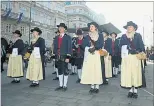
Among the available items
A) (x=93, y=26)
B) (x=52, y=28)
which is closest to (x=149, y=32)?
(x=52, y=28)

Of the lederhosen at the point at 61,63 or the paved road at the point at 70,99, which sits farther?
the lederhosen at the point at 61,63

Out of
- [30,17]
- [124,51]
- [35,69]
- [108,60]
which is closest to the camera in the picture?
[124,51]

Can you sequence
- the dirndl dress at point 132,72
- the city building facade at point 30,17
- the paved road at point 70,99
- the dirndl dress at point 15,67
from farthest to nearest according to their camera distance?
the city building facade at point 30,17 → the dirndl dress at point 15,67 → the dirndl dress at point 132,72 → the paved road at point 70,99

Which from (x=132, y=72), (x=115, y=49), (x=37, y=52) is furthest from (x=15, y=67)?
(x=115, y=49)

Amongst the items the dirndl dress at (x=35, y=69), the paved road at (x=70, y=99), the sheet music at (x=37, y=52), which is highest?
the sheet music at (x=37, y=52)

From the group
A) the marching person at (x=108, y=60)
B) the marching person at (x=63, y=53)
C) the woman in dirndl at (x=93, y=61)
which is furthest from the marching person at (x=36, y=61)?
the marching person at (x=108, y=60)

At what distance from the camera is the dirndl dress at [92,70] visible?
6770 mm

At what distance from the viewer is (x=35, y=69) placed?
791 cm

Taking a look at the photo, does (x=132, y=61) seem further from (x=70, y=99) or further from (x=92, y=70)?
(x=70, y=99)

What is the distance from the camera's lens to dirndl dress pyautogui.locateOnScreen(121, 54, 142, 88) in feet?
20.7

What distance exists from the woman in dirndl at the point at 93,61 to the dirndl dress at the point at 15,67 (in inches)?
120

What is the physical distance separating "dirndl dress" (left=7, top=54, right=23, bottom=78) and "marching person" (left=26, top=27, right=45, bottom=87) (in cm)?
103

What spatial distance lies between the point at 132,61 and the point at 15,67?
14.5 feet

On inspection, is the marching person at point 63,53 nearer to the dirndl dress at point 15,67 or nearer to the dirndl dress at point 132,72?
the dirndl dress at point 132,72
